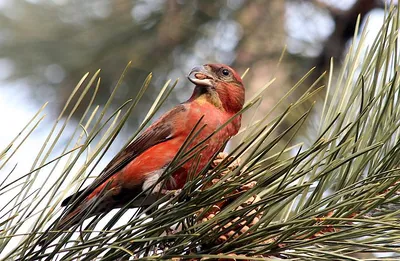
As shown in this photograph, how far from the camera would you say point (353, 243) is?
1420 millimetres

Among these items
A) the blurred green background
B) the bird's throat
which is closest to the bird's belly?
the bird's throat

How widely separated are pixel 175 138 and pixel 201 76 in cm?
41

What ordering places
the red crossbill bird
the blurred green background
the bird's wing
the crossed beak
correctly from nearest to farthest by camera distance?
1. the red crossbill bird
2. the bird's wing
3. the crossed beak
4. the blurred green background

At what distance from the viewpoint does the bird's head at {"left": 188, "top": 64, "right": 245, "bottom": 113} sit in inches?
112

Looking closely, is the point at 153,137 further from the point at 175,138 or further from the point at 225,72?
the point at 225,72

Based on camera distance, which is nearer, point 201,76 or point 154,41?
point 201,76

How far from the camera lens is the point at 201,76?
9.48 feet

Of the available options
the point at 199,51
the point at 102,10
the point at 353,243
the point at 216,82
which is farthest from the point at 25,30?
the point at 353,243

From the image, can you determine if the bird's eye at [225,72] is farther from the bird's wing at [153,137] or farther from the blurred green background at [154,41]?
the blurred green background at [154,41]

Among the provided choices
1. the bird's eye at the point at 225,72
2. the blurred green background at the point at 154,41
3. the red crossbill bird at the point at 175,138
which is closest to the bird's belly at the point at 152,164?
the red crossbill bird at the point at 175,138

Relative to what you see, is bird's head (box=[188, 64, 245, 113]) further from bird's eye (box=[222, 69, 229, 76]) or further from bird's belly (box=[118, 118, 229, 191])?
bird's belly (box=[118, 118, 229, 191])

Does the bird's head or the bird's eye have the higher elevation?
the bird's eye

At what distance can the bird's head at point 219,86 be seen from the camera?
2.84 meters

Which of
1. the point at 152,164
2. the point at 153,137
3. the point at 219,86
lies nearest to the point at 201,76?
the point at 219,86
